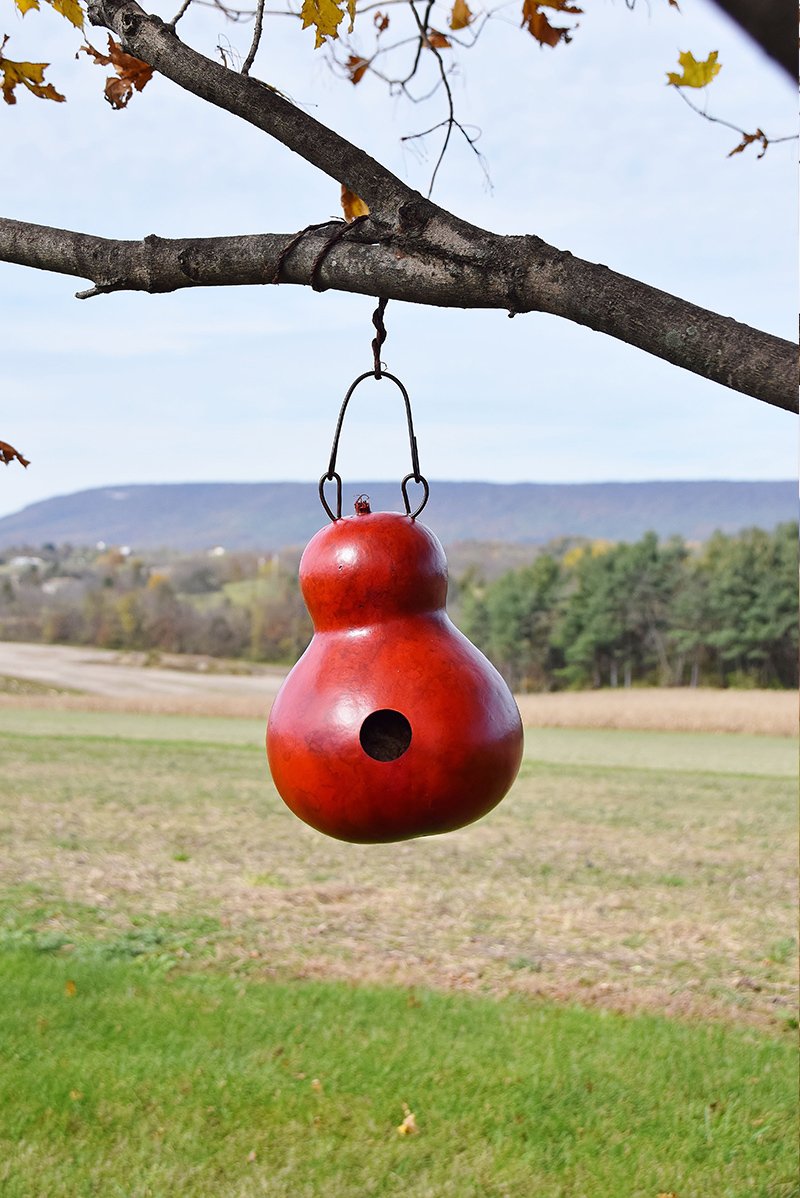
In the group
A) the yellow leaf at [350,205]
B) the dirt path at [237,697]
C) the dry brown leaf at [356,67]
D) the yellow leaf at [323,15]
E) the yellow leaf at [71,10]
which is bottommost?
the dirt path at [237,697]

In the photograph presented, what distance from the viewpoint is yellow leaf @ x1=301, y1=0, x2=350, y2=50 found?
247 centimetres

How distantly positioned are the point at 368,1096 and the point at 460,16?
4.47 m

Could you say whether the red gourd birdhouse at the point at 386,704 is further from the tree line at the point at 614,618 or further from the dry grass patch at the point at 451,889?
the tree line at the point at 614,618

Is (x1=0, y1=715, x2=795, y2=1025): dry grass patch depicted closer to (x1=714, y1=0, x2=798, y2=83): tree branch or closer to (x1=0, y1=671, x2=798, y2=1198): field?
(x1=0, y1=671, x2=798, y2=1198): field

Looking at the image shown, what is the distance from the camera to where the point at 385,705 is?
94.1 inches

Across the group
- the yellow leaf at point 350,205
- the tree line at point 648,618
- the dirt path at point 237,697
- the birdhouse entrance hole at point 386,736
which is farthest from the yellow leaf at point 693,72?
the tree line at point 648,618

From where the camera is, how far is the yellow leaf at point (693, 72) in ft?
10.4

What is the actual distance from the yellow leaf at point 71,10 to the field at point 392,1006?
13.1ft

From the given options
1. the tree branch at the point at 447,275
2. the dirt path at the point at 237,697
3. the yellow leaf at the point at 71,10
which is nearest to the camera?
the tree branch at the point at 447,275

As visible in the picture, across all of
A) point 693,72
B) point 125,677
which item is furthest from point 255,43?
point 125,677

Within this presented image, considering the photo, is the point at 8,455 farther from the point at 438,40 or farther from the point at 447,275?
the point at 438,40

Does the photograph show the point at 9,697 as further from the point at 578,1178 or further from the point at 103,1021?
the point at 578,1178

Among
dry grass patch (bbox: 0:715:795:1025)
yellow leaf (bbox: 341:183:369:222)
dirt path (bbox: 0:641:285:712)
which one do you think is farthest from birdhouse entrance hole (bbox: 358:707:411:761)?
dirt path (bbox: 0:641:285:712)

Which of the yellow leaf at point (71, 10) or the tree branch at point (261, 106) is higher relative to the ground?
the yellow leaf at point (71, 10)
